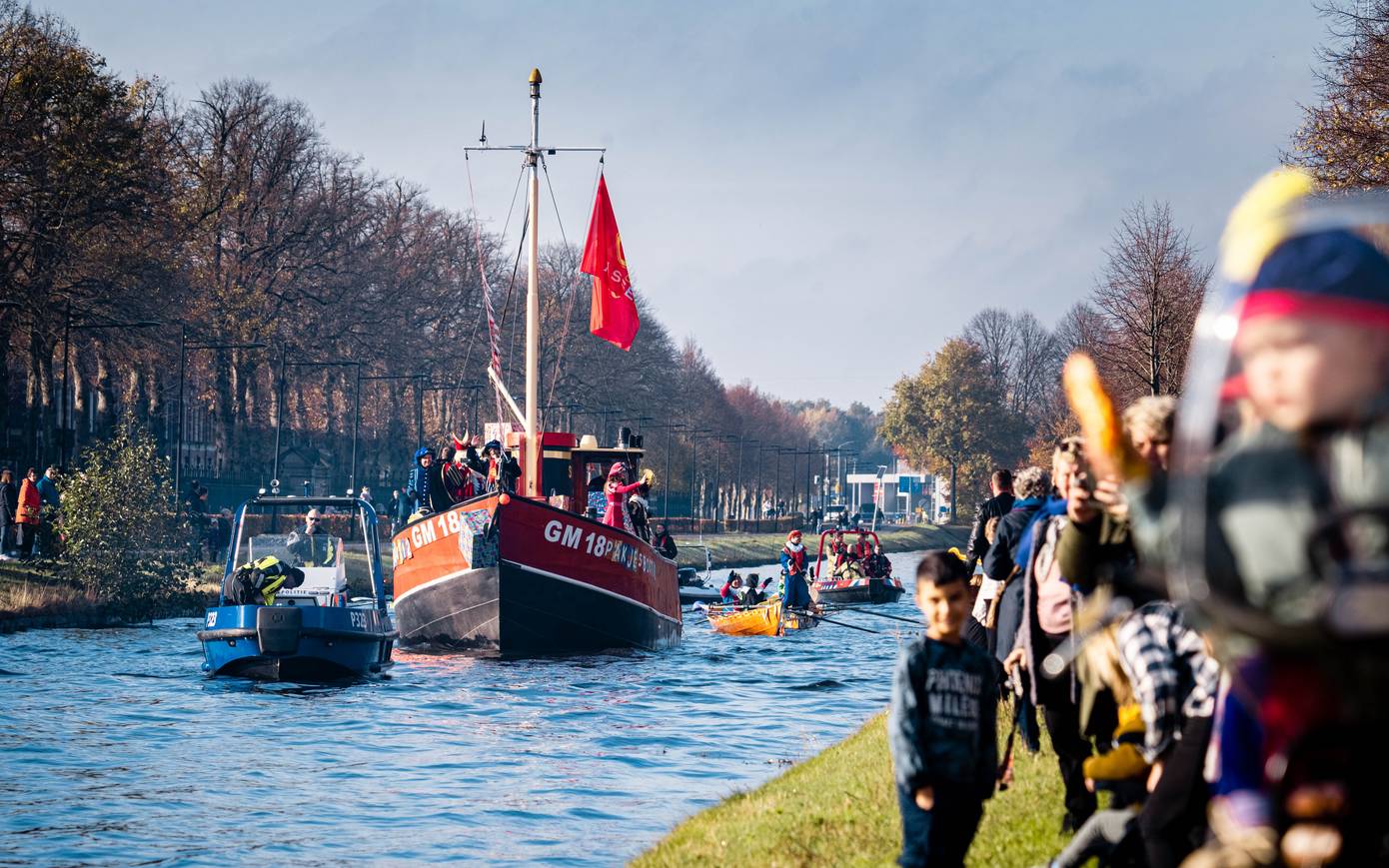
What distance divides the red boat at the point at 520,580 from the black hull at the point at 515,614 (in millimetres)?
17

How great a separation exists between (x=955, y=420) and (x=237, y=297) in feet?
172

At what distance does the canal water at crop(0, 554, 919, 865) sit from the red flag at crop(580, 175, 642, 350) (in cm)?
621

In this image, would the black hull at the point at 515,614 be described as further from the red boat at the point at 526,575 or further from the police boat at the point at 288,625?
the police boat at the point at 288,625

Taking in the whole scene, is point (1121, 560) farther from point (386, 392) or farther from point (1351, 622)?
point (386, 392)

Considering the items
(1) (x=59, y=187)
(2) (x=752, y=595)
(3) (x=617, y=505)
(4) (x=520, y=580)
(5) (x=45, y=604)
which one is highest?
(1) (x=59, y=187)

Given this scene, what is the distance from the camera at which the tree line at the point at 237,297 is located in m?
37.2

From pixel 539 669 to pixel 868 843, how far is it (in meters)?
16.3

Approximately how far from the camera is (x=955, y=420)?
313 ft

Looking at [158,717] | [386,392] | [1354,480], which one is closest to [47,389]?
[158,717]

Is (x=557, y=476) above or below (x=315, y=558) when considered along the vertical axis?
above

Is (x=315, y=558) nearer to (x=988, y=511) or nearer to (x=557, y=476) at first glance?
(x=557, y=476)

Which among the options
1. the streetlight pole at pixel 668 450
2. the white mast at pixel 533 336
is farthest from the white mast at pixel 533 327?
the streetlight pole at pixel 668 450

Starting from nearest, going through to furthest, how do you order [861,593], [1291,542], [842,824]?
[1291,542]
[842,824]
[861,593]

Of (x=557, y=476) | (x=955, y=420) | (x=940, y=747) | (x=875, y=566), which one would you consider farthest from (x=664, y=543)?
(x=955, y=420)
